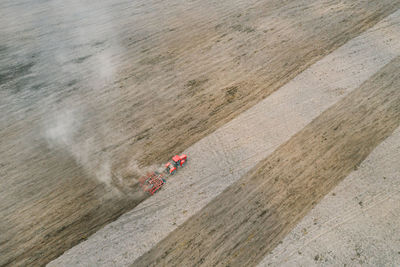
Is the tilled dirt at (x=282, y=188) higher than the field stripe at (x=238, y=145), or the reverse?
the field stripe at (x=238, y=145)

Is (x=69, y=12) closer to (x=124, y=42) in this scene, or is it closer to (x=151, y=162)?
(x=124, y=42)

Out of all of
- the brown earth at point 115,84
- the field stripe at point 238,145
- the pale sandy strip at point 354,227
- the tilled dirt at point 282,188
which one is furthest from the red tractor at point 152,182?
the pale sandy strip at point 354,227

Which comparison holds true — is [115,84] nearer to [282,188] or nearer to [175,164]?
[175,164]

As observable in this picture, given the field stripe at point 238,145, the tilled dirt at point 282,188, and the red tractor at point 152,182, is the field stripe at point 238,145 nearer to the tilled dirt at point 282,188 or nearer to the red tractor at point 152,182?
the red tractor at point 152,182

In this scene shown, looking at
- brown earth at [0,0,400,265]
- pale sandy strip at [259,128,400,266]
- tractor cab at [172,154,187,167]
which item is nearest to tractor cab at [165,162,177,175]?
tractor cab at [172,154,187,167]

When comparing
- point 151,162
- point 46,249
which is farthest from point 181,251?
point 46,249
